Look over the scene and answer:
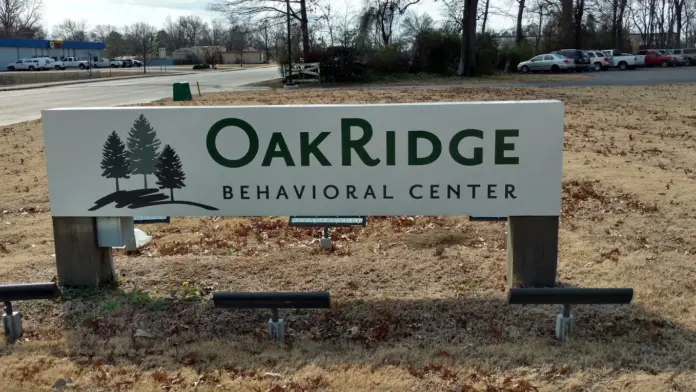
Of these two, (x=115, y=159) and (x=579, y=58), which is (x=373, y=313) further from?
(x=579, y=58)

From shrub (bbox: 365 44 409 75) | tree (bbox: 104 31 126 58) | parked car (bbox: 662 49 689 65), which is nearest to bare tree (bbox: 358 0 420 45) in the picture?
shrub (bbox: 365 44 409 75)

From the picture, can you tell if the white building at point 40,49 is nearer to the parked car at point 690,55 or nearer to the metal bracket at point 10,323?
the parked car at point 690,55

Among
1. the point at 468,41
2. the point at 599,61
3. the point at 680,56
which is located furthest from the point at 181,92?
the point at 680,56

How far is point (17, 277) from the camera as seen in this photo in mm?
5707

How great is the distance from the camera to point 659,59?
51312mm

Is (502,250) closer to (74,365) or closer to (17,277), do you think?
(74,365)

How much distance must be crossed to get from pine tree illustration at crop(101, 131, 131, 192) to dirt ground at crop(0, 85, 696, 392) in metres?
0.95

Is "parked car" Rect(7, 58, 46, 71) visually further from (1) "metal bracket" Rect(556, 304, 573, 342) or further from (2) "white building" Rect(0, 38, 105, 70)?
(1) "metal bracket" Rect(556, 304, 573, 342)

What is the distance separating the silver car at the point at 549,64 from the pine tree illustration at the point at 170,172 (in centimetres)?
4216

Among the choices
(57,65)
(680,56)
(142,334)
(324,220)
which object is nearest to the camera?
(142,334)

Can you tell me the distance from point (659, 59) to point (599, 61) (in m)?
7.36

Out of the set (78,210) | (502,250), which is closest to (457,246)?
(502,250)

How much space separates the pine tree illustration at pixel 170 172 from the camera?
519 centimetres

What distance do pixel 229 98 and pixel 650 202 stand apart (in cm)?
2090
